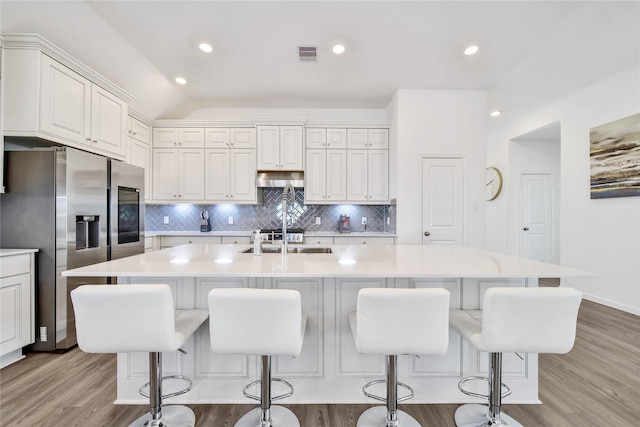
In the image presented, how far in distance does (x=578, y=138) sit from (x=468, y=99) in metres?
1.68

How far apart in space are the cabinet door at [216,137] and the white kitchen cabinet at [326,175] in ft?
4.13

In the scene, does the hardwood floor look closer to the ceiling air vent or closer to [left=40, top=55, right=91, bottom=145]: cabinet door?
[left=40, top=55, right=91, bottom=145]: cabinet door

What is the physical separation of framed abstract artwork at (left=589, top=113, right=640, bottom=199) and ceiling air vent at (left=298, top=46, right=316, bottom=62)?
3.70m

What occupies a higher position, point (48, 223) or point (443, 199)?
point (443, 199)

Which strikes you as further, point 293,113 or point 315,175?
point 293,113

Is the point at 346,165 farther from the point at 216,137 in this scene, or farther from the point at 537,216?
the point at 537,216

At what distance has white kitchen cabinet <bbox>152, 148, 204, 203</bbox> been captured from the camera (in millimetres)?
4445

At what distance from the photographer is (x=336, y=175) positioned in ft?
14.5

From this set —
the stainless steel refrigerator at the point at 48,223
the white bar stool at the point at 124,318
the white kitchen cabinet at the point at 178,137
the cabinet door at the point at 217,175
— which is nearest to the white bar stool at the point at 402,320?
the white bar stool at the point at 124,318

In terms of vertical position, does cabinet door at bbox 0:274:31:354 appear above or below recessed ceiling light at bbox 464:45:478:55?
below

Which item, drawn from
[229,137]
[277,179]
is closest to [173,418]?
[277,179]

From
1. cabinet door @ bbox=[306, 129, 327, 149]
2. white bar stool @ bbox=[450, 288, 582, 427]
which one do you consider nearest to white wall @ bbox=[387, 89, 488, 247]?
cabinet door @ bbox=[306, 129, 327, 149]

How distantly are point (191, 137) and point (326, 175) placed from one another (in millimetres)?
2114

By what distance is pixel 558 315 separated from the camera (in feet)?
4.40
